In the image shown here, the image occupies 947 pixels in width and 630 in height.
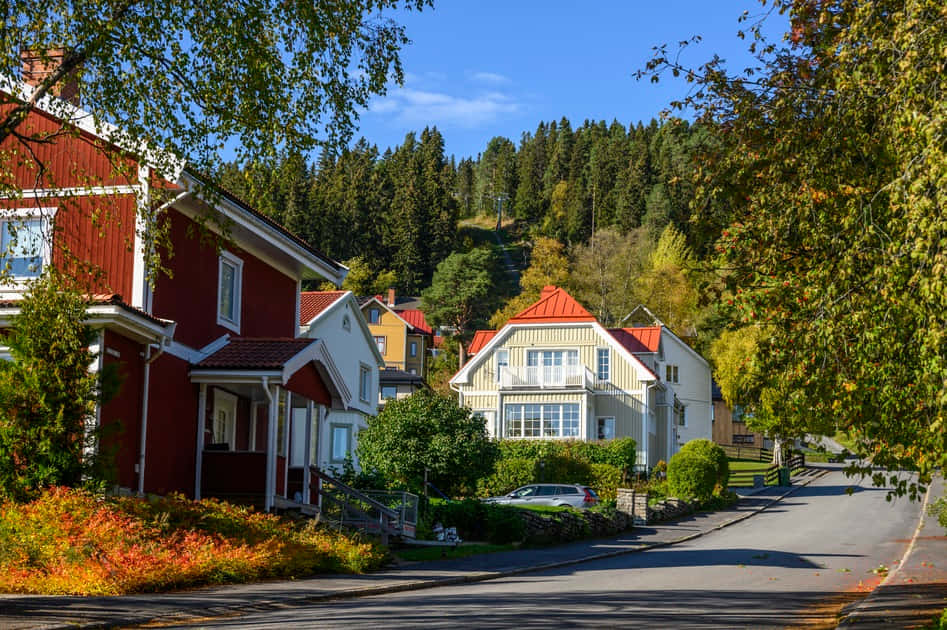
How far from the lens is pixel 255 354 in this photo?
74.9 ft

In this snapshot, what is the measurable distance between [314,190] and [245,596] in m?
117

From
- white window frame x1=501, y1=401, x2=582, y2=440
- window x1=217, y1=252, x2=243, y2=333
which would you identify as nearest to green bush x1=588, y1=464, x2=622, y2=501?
white window frame x1=501, y1=401, x2=582, y2=440

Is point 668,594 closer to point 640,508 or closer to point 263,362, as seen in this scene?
point 263,362

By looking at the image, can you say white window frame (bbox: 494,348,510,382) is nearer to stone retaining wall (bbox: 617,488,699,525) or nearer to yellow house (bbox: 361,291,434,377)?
stone retaining wall (bbox: 617,488,699,525)

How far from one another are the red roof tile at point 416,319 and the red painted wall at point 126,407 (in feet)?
267

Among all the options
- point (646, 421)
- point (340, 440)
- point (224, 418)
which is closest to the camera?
point (224, 418)

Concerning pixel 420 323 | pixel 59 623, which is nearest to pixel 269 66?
pixel 59 623

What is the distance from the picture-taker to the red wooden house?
20.0 metres

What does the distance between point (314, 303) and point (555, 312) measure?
17.7 metres

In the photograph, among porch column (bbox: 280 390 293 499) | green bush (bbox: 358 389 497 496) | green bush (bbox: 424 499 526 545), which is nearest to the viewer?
porch column (bbox: 280 390 293 499)

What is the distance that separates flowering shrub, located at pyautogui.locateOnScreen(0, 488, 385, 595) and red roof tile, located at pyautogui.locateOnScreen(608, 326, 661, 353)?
4284 centimetres

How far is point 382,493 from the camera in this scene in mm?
24859

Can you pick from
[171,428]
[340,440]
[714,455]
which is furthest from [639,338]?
[171,428]

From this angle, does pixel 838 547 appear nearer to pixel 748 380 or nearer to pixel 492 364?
pixel 748 380
